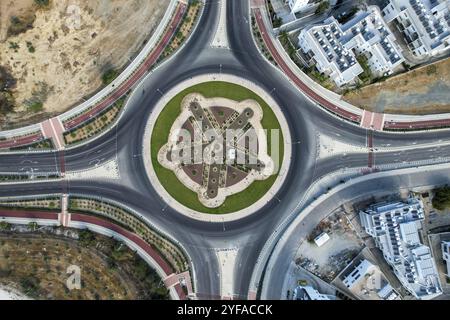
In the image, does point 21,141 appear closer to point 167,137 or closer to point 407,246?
point 167,137

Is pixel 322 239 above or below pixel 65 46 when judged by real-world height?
below

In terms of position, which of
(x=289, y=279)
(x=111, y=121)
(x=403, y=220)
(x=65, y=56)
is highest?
(x=65, y=56)

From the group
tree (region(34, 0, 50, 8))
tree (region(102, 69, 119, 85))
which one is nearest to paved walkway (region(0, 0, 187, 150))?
tree (region(102, 69, 119, 85))

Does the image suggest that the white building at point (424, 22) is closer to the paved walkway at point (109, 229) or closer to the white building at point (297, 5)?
the white building at point (297, 5)

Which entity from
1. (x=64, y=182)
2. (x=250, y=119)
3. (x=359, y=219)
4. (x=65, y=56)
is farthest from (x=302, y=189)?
(x=65, y=56)

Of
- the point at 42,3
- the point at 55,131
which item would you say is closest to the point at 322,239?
the point at 55,131

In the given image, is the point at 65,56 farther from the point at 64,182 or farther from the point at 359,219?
the point at 359,219

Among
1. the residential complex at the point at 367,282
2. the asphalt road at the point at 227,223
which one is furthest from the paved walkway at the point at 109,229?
the residential complex at the point at 367,282
